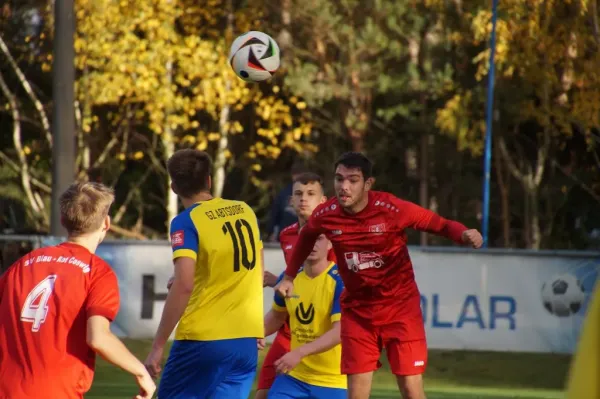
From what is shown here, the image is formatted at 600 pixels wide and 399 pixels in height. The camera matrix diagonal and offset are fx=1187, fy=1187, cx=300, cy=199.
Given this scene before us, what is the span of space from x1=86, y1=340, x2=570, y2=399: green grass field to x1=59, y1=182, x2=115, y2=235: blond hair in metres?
6.45

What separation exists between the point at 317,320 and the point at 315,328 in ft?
0.19

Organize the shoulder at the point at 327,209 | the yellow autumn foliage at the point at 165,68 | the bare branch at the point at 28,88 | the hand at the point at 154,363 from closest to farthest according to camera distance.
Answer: the hand at the point at 154,363, the shoulder at the point at 327,209, the yellow autumn foliage at the point at 165,68, the bare branch at the point at 28,88

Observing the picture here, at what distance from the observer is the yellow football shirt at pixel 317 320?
744cm

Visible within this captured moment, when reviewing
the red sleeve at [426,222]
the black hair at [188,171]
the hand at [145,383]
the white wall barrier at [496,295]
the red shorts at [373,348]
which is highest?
the black hair at [188,171]

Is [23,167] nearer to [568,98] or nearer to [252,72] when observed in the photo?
[568,98]

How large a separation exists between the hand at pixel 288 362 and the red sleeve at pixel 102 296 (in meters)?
2.38

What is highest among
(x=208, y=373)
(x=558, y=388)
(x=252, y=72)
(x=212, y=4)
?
(x=212, y=4)

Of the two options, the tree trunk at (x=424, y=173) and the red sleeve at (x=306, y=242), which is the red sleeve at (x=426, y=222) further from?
the tree trunk at (x=424, y=173)

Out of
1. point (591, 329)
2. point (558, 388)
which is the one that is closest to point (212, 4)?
point (558, 388)

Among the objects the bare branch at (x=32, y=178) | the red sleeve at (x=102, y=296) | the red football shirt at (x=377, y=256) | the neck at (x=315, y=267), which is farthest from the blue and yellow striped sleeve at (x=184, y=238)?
the bare branch at (x=32, y=178)

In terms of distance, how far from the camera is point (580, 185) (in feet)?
74.3

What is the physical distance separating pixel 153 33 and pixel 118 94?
144 cm

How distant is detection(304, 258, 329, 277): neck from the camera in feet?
25.1

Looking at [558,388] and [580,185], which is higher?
[580,185]
